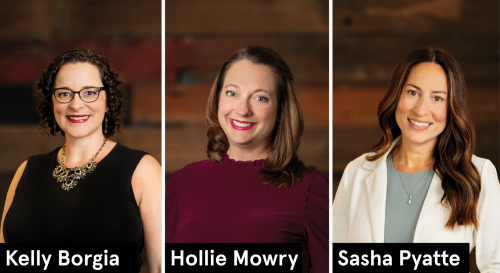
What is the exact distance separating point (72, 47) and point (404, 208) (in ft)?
5.32

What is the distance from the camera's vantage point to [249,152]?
1849 mm

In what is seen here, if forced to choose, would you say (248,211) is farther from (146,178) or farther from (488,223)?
(488,223)

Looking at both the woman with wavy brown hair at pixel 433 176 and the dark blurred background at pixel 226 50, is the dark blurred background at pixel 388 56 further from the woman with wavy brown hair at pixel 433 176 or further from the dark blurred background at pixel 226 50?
the woman with wavy brown hair at pixel 433 176

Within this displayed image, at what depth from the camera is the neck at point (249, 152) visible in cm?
184

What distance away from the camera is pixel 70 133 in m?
1.90

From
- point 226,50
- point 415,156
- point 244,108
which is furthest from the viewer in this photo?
point 226,50

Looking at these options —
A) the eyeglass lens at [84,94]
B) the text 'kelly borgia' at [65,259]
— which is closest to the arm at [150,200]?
the text 'kelly borgia' at [65,259]

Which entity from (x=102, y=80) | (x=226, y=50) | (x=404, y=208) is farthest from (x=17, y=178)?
(x=404, y=208)

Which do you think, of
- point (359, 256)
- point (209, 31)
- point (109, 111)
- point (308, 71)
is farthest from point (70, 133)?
point (359, 256)

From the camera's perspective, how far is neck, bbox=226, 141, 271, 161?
184 centimetres

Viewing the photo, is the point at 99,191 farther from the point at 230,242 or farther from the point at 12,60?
the point at 12,60

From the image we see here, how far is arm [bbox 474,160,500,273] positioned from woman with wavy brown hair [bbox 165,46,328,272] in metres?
0.59

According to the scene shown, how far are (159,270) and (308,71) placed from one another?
1075mm

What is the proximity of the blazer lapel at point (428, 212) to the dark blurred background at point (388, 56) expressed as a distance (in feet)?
1.36
